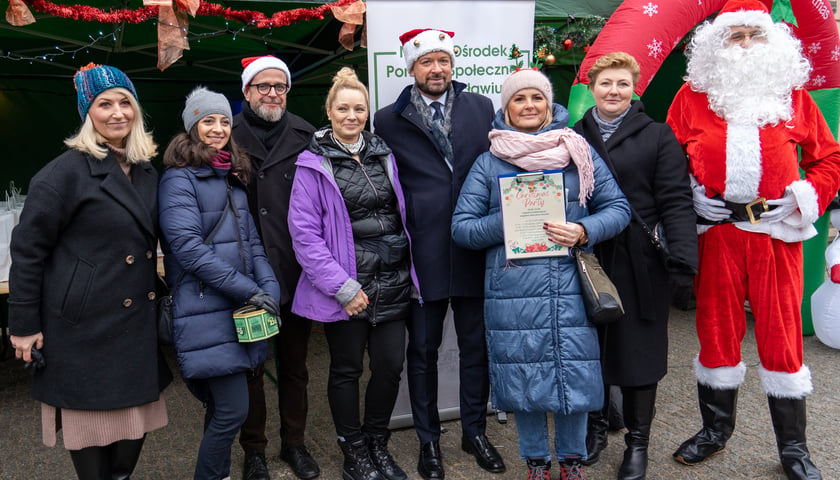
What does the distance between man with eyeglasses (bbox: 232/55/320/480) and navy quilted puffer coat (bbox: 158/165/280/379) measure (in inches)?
16.2

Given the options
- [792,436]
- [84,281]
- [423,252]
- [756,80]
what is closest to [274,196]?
[423,252]

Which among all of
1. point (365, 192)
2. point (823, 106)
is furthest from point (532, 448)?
point (823, 106)

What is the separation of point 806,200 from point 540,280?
1.43 metres

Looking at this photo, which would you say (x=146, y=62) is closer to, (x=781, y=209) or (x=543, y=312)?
(x=543, y=312)

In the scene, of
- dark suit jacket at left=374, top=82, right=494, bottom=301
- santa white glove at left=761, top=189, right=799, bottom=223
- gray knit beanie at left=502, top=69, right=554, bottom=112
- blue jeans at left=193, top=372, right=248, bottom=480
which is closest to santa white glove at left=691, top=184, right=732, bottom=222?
santa white glove at left=761, top=189, right=799, bottom=223

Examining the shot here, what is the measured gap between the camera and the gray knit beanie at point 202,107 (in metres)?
2.75

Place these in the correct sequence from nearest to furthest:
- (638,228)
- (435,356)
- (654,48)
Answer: (638,228)
(435,356)
(654,48)

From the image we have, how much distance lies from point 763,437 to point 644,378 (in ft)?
4.00

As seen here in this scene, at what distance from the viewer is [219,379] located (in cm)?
271

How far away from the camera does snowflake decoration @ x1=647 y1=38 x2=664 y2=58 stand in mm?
4062

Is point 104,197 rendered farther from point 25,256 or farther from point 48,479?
point 48,479

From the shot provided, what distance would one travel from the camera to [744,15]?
3256mm

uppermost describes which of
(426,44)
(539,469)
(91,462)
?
(426,44)

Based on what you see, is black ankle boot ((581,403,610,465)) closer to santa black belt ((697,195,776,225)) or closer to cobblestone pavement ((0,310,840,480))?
cobblestone pavement ((0,310,840,480))
